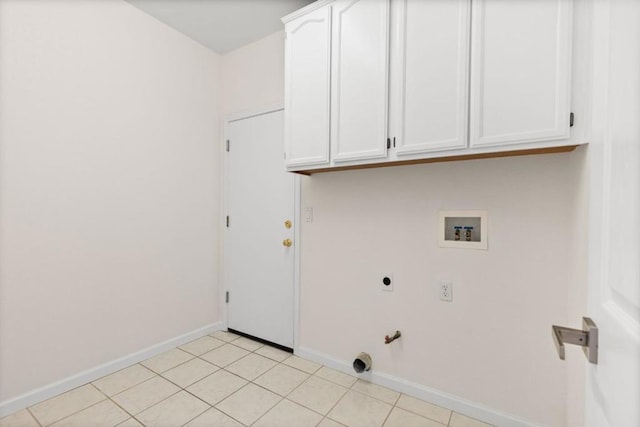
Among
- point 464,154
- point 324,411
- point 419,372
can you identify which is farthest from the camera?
point 419,372

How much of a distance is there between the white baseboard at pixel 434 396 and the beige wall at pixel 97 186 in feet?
4.78

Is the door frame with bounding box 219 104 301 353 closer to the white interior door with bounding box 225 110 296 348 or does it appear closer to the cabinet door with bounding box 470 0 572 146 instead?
the white interior door with bounding box 225 110 296 348

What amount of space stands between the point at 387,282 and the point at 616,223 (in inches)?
62.2

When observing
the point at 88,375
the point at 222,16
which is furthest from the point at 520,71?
the point at 88,375

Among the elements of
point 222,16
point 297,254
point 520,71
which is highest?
point 222,16

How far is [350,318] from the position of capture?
217 centimetres

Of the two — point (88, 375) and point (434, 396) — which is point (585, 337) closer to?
point (434, 396)

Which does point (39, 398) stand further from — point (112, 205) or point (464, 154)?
point (464, 154)

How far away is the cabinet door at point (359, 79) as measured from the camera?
1680mm

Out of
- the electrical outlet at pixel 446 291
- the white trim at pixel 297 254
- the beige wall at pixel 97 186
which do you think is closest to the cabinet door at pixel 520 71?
the electrical outlet at pixel 446 291

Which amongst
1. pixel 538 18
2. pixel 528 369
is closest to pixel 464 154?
pixel 538 18

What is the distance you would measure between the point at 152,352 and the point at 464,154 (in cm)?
277

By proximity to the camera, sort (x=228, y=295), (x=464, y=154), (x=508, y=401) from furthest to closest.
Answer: (x=228, y=295)
(x=508, y=401)
(x=464, y=154)

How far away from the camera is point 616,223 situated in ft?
1.59
